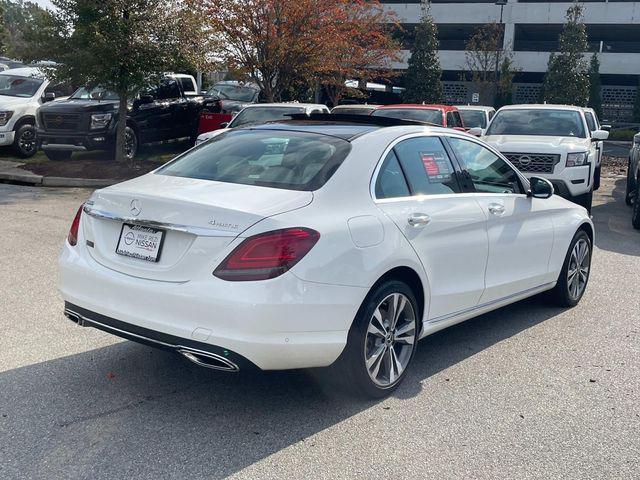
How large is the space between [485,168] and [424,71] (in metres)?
38.1

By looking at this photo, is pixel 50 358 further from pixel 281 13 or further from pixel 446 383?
pixel 281 13

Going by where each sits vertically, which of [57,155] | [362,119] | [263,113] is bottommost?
[57,155]

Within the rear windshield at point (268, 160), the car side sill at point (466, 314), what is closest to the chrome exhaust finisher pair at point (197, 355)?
the rear windshield at point (268, 160)

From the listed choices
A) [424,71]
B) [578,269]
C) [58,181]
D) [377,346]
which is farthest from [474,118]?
[424,71]

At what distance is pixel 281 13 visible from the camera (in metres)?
18.1

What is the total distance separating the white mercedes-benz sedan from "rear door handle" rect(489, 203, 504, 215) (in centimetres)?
2

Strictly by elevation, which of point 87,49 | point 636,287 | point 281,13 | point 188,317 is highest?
point 281,13

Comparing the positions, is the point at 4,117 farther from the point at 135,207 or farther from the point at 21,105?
the point at 135,207

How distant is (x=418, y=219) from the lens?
469cm

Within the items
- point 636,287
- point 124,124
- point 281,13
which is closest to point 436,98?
point 281,13

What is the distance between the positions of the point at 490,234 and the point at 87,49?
11.3m

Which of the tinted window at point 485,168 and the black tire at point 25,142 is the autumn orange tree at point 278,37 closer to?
the black tire at point 25,142

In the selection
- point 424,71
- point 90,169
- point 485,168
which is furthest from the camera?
point 424,71

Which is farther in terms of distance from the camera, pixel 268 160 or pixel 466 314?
pixel 466 314
